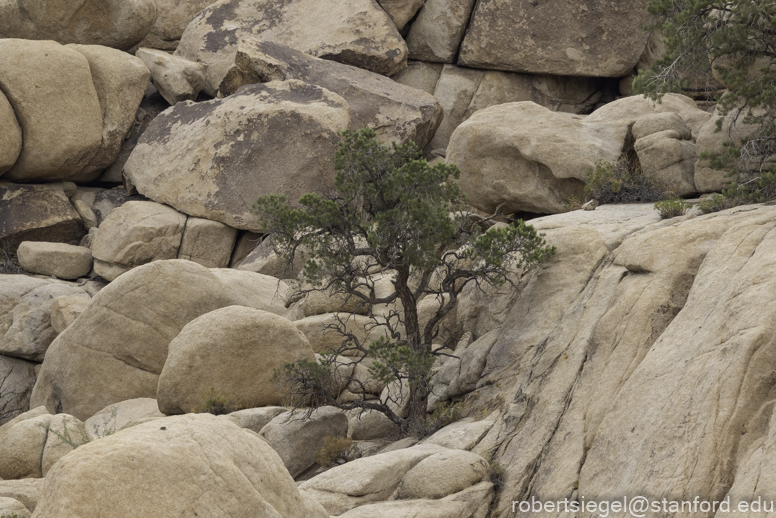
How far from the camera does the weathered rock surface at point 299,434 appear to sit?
1504 centimetres

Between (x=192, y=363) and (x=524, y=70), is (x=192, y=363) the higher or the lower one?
the lower one

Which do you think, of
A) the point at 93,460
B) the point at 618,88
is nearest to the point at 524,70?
the point at 618,88

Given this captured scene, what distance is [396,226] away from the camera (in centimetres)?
1555

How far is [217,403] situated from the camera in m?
16.4

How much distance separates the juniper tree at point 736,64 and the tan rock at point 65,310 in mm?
17054

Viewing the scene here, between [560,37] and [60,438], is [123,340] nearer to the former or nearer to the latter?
[60,438]

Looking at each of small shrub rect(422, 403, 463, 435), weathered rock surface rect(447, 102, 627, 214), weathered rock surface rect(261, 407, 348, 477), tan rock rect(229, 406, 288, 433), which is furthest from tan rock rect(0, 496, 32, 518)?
weathered rock surface rect(447, 102, 627, 214)

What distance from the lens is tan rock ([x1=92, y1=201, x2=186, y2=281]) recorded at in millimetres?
25828

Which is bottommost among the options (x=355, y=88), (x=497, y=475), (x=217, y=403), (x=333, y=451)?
(x=217, y=403)

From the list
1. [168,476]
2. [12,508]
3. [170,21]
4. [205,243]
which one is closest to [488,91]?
[205,243]

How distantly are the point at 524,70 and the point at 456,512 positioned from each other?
24.9 m

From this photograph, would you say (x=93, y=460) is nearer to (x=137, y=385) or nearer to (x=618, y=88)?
(x=137, y=385)

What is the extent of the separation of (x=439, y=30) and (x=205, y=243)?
14.7 meters

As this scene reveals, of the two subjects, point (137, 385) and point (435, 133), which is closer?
point (137, 385)
